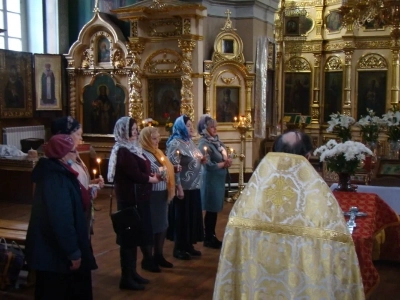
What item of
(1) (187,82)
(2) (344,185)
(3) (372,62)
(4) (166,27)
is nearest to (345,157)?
(2) (344,185)

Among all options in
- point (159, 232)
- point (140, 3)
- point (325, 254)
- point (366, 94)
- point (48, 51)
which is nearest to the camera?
point (325, 254)

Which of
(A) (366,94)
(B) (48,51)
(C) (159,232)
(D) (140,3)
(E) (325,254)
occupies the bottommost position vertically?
(C) (159,232)

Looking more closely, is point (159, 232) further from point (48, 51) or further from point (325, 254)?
point (48, 51)

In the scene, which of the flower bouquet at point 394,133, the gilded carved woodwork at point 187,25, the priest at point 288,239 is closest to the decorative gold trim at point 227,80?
the gilded carved woodwork at point 187,25

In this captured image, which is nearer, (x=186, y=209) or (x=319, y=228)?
(x=319, y=228)

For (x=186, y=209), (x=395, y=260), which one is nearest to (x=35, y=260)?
(x=186, y=209)

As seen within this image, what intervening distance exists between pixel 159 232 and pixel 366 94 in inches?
382

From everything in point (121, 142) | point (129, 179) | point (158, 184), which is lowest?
point (158, 184)

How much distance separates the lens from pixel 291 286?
2.50 metres

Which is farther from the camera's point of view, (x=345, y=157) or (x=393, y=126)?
(x=393, y=126)

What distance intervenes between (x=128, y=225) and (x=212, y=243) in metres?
1.87

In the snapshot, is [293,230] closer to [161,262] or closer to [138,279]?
[138,279]

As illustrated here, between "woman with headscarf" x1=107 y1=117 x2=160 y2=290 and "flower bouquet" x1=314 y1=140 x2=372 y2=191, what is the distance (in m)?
1.49

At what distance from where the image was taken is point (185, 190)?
17.1ft
